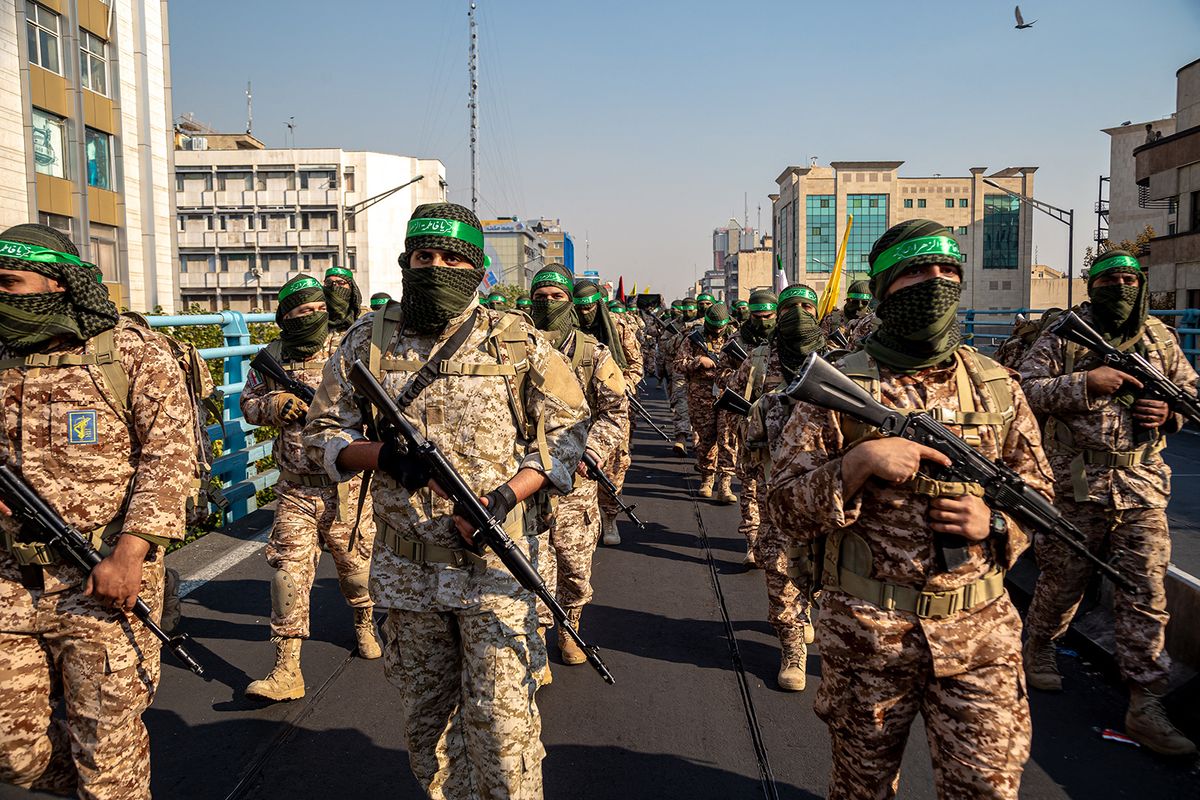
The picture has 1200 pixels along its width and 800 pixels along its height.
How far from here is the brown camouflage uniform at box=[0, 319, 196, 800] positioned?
297cm

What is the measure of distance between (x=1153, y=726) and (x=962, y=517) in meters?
2.45

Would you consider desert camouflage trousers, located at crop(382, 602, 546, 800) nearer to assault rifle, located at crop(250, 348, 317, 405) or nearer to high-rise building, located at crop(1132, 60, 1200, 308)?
assault rifle, located at crop(250, 348, 317, 405)

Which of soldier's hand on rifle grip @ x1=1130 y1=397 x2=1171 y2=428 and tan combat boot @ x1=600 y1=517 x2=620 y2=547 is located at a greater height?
soldier's hand on rifle grip @ x1=1130 y1=397 x2=1171 y2=428

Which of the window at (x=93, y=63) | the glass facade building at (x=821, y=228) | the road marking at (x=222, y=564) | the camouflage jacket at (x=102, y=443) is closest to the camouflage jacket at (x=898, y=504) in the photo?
the camouflage jacket at (x=102, y=443)

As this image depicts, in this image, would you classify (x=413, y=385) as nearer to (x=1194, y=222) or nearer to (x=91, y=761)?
(x=91, y=761)

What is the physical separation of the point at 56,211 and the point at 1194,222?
3751 centimetres

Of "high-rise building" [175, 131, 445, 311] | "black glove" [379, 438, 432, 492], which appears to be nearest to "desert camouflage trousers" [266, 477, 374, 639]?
"black glove" [379, 438, 432, 492]

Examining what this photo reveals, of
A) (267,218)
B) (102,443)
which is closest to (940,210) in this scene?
(267,218)

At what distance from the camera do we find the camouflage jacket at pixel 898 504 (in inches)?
103

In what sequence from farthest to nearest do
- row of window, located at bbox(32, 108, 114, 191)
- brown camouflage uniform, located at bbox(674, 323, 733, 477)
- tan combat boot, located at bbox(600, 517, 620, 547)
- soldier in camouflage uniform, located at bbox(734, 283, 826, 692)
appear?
row of window, located at bbox(32, 108, 114, 191) < brown camouflage uniform, located at bbox(674, 323, 733, 477) < tan combat boot, located at bbox(600, 517, 620, 547) < soldier in camouflage uniform, located at bbox(734, 283, 826, 692)

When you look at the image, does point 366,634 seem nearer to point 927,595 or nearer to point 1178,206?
point 927,595

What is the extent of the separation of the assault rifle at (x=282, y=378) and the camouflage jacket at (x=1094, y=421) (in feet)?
13.4

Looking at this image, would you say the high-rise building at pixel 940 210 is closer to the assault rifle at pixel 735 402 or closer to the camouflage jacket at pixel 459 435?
the assault rifle at pixel 735 402

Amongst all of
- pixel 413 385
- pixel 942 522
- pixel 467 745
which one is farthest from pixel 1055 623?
pixel 413 385
